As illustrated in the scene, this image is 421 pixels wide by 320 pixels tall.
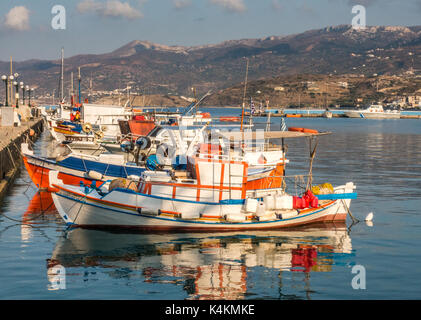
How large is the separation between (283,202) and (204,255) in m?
5.06

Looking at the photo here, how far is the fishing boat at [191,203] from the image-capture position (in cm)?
2220

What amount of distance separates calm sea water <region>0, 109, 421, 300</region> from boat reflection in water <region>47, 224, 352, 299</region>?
3cm

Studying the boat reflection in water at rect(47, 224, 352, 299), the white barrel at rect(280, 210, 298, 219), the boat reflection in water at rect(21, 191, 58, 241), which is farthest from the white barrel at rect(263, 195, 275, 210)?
the boat reflection in water at rect(21, 191, 58, 241)

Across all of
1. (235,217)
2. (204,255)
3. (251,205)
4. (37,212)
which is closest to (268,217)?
(251,205)

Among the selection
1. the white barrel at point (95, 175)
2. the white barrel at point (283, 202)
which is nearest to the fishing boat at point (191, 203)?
the white barrel at point (283, 202)

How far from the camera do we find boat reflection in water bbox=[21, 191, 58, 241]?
23156 millimetres

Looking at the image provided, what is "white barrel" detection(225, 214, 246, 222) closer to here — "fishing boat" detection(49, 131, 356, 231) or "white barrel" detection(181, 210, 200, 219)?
"fishing boat" detection(49, 131, 356, 231)

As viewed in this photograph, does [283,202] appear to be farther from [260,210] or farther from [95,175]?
[95,175]

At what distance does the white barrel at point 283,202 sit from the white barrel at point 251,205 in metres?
1.18

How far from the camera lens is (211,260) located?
1900 cm

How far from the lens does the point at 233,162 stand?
74.8 ft
